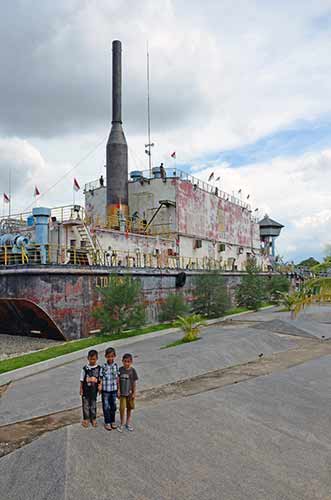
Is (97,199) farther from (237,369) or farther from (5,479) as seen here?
(5,479)

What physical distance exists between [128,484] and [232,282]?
27.3m

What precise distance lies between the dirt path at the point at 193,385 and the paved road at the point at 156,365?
0.40 m

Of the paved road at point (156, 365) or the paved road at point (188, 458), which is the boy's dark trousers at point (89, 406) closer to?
the paved road at point (188, 458)

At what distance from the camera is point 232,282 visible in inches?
1310

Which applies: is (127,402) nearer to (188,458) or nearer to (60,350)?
(188,458)

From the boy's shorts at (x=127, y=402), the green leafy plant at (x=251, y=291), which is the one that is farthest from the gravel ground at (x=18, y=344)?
the green leafy plant at (x=251, y=291)

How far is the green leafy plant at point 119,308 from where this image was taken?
1895cm

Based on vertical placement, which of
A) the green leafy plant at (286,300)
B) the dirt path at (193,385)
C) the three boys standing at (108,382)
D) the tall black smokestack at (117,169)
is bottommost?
the dirt path at (193,385)

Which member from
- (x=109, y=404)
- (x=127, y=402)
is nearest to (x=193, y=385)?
(x=127, y=402)

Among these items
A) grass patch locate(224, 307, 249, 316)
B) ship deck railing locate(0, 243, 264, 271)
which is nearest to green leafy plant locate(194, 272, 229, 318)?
grass patch locate(224, 307, 249, 316)

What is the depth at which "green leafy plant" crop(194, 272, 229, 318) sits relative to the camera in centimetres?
2666

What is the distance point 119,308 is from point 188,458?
39.2 feet

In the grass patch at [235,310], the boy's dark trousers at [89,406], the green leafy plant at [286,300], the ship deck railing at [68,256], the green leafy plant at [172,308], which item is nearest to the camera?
the boy's dark trousers at [89,406]

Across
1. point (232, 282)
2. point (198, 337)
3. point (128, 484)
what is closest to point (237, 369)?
point (198, 337)
